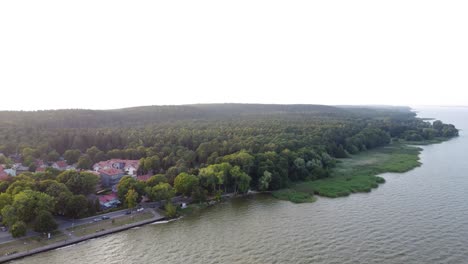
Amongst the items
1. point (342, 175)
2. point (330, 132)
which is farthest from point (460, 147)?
point (342, 175)

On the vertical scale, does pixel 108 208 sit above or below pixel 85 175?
below

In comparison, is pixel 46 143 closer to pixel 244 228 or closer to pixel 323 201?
pixel 244 228

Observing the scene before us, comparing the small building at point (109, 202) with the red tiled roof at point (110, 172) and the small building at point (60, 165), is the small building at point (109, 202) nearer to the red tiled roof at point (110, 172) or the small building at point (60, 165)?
the red tiled roof at point (110, 172)

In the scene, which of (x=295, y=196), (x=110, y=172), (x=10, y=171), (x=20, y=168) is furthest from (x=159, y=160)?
(x=20, y=168)

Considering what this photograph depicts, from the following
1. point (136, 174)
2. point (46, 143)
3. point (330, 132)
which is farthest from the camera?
point (330, 132)

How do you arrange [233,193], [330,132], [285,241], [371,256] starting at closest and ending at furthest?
[371,256] → [285,241] → [233,193] → [330,132]

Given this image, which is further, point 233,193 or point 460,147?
point 460,147

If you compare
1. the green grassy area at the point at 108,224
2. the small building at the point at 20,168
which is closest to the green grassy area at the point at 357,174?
the green grassy area at the point at 108,224
